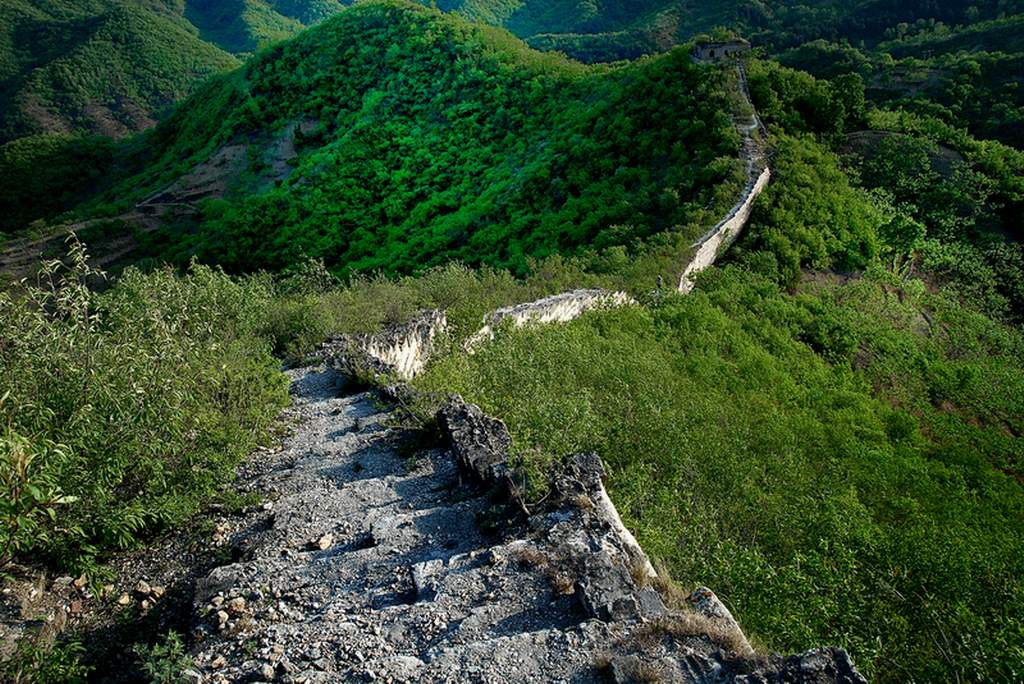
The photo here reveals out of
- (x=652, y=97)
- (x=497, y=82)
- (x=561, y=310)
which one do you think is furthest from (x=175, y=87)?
(x=561, y=310)

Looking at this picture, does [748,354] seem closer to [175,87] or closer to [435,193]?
[435,193]

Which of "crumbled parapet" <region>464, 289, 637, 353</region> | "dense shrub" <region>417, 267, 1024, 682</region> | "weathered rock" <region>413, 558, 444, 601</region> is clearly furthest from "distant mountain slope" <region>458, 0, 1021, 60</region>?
"weathered rock" <region>413, 558, 444, 601</region>

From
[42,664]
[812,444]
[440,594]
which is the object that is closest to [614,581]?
[440,594]

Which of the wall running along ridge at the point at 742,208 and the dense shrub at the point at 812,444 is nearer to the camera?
the dense shrub at the point at 812,444

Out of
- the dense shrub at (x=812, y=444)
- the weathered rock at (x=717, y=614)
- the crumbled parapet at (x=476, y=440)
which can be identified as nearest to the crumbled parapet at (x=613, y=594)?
the weathered rock at (x=717, y=614)

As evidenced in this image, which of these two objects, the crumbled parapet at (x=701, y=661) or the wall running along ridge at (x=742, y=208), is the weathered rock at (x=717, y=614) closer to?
the crumbled parapet at (x=701, y=661)
